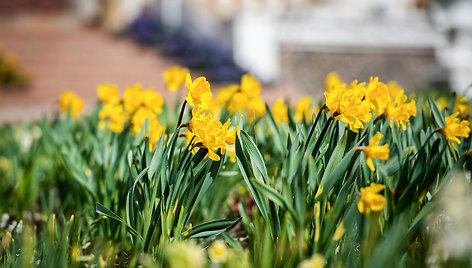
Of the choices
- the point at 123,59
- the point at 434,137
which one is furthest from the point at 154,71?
the point at 434,137

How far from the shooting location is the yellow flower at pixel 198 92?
128 centimetres

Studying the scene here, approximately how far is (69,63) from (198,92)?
10.3 meters

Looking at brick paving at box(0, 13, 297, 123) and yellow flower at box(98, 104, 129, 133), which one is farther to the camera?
brick paving at box(0, 13, 297, 123)

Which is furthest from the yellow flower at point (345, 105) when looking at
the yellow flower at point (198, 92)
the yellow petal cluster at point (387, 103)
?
the yellow flower at point (198, 92)

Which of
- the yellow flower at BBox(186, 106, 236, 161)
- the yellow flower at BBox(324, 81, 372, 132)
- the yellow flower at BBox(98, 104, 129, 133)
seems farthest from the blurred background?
the yellow flower at BBox(186, 106, 236, 161)

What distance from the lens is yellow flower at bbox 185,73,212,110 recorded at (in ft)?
4.20

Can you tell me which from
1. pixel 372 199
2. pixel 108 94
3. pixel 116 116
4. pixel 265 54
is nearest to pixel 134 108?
pixel 116 116

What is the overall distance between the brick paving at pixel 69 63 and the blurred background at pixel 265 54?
23 mm

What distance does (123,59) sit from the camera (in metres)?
10.9

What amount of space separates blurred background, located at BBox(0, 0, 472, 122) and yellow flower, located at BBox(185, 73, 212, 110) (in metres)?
6.98

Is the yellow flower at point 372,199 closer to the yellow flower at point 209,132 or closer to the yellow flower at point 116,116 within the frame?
the yellow flower at point 209,132

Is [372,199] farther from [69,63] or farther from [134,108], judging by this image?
[69,63]

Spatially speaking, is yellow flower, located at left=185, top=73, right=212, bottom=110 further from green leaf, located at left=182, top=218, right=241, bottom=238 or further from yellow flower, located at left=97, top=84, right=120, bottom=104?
yellow flower, located at left=97, top=84, right=120, bottom=104

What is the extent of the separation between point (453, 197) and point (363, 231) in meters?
0.40
